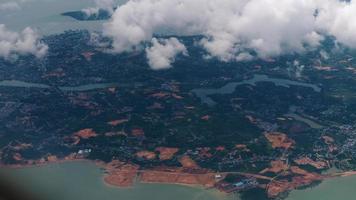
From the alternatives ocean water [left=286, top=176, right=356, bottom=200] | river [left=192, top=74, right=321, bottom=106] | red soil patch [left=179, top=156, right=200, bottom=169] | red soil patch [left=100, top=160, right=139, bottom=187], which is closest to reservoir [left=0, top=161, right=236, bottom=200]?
red soil patch [left=100, top=160, right=139, bottom=187]

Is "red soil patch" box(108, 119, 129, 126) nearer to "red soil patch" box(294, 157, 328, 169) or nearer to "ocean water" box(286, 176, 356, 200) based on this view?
"red soil patch" box(294, 157, 328, 169)

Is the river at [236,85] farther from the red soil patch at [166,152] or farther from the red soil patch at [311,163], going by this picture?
the red soil patch at [311,163]

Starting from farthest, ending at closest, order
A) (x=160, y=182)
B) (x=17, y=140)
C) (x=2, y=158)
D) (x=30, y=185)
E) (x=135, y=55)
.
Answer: (x=135, y=55), (x=17, y=140), (x=2, y=158), (x=160, y=182), (x=30, y=185)

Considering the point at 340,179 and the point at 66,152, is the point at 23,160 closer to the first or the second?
the point at 66,152

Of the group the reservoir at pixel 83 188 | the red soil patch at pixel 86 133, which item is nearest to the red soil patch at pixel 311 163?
the reservoir at pixel 83 188

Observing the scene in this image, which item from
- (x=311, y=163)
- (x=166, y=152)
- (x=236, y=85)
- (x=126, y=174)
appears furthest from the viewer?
(x=236, y=85)

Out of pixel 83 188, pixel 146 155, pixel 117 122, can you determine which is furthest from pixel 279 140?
pixel 83 188

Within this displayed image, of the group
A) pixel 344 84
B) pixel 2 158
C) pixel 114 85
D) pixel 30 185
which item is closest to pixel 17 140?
→ pixel 2 158

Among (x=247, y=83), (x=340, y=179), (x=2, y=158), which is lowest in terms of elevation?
(x=340, y=179)

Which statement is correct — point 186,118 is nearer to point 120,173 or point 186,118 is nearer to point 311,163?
point 120,173
